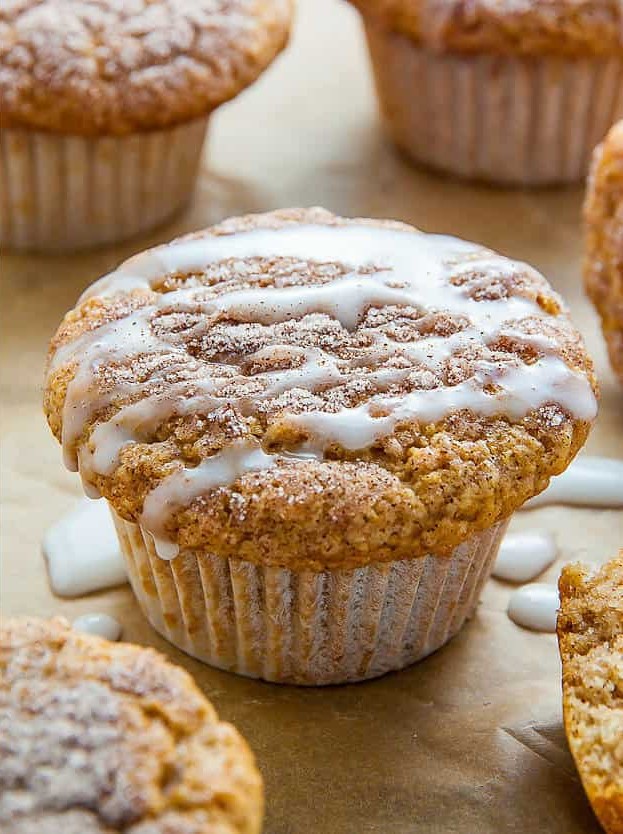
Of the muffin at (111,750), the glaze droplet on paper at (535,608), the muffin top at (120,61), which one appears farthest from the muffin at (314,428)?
the muffin top at (120,61)

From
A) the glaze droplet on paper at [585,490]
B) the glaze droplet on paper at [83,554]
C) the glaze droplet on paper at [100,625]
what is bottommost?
the glaze droplet on paper at [100,625]

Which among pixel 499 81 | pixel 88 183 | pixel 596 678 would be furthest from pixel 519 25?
pixel 596 678

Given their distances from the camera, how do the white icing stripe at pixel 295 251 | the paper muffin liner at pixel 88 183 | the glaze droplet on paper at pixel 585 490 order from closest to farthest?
1. the white icing stripe at pixel 295 251
2. the glaze droplet on paper at pixel 585 490
3. the paper muffin liner at pixel 88 183

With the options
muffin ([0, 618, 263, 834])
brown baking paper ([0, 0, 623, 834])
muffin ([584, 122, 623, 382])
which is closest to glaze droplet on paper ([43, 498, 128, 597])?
brown baking paper ([0, 0, 623, 834])

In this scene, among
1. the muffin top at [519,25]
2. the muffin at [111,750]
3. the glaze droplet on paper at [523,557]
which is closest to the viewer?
the muffin at [111,750]

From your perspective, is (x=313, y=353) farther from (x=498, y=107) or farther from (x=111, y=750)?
(x=498, y=107)

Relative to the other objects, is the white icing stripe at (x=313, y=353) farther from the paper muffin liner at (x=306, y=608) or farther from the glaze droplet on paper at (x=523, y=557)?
the glaze droplet on paper at (x=523, y=557)

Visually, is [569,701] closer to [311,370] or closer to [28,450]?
[311,370]
